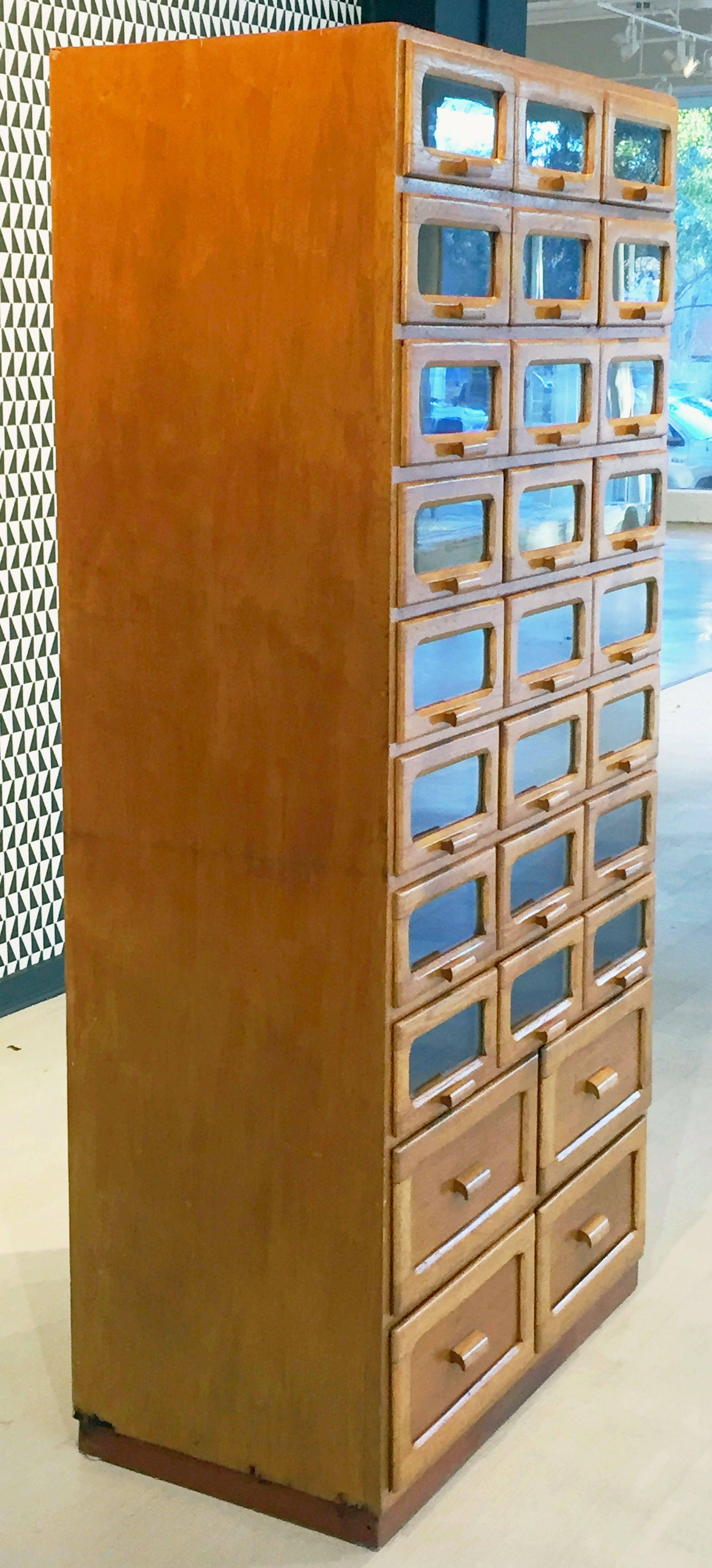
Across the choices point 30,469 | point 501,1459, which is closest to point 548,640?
point 501,1459

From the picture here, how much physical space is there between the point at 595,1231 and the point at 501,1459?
44 cm

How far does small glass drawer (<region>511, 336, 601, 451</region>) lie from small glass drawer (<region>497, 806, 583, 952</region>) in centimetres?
55

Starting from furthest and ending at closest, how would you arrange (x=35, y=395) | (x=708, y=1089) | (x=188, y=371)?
(x=35, y=395) < (x=708, y=1089) < (x=188, y=371)

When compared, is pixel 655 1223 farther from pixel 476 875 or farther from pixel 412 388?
pixel 412 388

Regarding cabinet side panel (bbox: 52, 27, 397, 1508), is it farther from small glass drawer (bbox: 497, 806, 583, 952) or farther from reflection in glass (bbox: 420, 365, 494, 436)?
small glass drawer (bbox: 497, 806, 583, 952)

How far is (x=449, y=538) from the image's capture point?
2285 millimetres

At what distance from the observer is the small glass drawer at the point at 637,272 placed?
2.60m

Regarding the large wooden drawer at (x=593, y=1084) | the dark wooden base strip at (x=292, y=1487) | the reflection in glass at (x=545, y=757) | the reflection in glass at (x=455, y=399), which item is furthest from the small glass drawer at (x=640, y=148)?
the dark wooden base strip at (x=292, y=1487)

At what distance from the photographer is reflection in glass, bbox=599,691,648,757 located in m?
2.80

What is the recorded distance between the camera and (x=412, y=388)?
2.10 metres

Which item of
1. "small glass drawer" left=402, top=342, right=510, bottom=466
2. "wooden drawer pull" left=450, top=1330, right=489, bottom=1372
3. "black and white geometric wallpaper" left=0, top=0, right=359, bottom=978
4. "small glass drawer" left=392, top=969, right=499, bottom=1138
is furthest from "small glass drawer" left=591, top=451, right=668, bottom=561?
"black and white geometric wallpaper" left=0, top=0, right=359, bottom=978

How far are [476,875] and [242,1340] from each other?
71 centimetres

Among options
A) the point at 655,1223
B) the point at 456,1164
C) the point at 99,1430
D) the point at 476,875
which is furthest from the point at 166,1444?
the point at 655,1223

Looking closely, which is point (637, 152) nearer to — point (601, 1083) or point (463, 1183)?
point (601, 1083)
